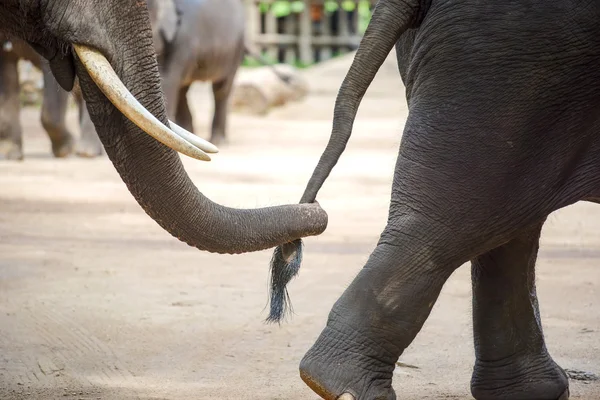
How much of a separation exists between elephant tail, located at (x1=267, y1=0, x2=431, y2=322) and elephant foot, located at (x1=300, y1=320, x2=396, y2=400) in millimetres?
252

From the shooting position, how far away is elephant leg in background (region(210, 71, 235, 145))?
14891 mm

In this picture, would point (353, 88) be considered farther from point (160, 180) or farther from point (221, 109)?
point (221, 109)

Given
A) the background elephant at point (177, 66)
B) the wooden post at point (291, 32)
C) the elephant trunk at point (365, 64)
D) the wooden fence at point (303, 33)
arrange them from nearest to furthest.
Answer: the elephant trunk at point (365, 64)
the background elephant at point (177, 66)
the wooden fence at point (303, 33)
the wooden post at point (291, 32)

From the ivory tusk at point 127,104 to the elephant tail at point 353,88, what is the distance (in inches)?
16.4

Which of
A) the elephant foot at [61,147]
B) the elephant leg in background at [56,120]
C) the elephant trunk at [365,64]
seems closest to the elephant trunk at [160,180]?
the elephant trunk at [365,64]

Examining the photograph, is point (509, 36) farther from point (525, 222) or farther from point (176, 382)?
point (176, 382)

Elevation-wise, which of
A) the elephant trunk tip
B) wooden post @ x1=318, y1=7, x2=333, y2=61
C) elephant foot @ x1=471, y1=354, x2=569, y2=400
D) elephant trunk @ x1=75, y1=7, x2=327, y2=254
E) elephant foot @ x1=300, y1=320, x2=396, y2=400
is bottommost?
wooden post @ x1=318, y1=7, x2=333, y2=61

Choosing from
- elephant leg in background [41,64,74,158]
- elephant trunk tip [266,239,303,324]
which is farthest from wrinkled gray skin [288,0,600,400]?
elephant leg in background [41,64,74,158]

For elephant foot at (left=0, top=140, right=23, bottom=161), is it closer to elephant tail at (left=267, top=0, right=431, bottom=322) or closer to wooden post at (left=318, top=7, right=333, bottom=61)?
elephant tail at (left=267, top=0, right=431, bottom=322)

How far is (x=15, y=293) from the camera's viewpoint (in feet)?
18.3

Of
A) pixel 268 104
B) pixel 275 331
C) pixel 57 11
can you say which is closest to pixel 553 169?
pixel 57 11

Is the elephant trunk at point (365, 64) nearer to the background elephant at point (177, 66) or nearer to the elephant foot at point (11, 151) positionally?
the background elephant at point (177, 66)

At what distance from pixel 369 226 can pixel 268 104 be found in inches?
451

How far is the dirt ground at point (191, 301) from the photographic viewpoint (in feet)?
13.9
